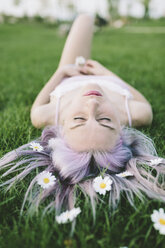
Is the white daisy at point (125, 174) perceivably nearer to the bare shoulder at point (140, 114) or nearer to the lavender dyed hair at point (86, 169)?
the lavender dyed hair at point (86, 169)

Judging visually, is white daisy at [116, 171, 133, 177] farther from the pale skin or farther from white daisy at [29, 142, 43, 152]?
white daisy at [29, 142, 43, 152]

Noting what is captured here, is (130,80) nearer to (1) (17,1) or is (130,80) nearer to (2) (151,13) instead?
(1) (17,1)

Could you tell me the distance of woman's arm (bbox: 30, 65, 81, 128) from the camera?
2.57 metres

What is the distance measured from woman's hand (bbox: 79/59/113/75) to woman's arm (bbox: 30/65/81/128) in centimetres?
12

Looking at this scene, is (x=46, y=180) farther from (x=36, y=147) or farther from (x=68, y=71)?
(x=68, y=71)

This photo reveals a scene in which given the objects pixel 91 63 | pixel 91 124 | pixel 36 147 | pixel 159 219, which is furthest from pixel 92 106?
pixel 91 63

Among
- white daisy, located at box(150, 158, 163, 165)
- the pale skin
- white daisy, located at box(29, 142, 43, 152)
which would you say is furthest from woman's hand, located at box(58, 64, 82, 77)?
white daisy, located at box(150, 158, 163, 165)

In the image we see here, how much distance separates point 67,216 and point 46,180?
363 mm

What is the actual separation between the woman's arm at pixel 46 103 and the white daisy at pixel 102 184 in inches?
43.0

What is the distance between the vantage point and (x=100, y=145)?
1858 mm

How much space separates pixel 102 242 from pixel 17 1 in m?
50.1

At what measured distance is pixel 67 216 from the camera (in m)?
1.43

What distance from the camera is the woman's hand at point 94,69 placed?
10.8 ft

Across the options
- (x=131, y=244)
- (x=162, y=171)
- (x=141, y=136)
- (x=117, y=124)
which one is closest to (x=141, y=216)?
(x=131, y=244)
